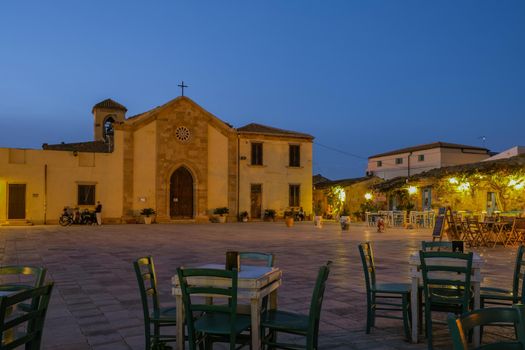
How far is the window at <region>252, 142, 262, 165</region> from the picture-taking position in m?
28.4

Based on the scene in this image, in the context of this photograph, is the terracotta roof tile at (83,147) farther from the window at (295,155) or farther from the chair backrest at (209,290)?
the chair backrest at (209,290)

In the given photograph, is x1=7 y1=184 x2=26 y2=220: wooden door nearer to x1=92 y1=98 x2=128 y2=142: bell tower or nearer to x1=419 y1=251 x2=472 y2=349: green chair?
x1=92 y1=98 x2=128 y2=142: bell tower

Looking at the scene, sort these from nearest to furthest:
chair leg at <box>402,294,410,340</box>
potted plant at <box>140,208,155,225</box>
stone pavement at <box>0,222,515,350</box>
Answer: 1. chair leg at <box>402,294,410,340</box>
2. stone pavement at <box>0,222,515,350</box>
3. potted plant at <box>140,208,155,225</box>

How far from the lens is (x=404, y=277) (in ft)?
25.3

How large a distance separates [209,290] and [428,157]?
38322 millimetres

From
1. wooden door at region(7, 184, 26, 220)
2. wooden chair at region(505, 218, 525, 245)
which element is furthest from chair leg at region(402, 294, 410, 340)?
wooden door at region(7, 184, 26, 220)

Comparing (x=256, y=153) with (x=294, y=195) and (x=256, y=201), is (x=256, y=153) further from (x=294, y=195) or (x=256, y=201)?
(x=294, y=195)

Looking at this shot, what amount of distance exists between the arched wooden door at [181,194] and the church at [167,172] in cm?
5

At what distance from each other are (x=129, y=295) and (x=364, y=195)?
999 inches

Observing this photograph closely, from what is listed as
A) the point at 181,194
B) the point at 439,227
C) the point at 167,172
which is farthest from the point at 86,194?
the point at 439,227

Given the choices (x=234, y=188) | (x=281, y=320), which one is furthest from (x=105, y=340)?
(x=234, y=188)

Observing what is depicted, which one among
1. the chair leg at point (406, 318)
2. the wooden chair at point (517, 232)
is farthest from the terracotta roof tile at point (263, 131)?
the chair leg at point (406, 318)

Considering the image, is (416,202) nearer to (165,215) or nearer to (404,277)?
(165,215)

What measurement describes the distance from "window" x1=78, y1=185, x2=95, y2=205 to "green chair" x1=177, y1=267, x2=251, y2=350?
22.2 metres
